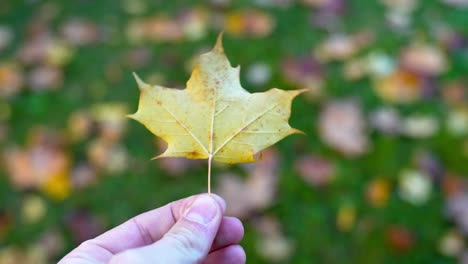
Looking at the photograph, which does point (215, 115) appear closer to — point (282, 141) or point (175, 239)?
point (175, 239)

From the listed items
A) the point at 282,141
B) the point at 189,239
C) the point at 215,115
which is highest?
the point at 215,115

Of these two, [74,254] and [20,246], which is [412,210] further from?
[20,246]

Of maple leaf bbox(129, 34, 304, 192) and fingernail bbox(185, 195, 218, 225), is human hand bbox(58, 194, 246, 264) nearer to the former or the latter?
fingernail bbox(185, 195, 218, 225)

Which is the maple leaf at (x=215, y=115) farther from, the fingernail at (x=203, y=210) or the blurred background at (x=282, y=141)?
the blurred background at (x=282, y=141)

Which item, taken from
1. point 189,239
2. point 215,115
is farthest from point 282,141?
point 189,239

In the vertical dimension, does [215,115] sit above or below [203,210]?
above

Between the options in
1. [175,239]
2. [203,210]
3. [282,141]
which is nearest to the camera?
[175,239]
